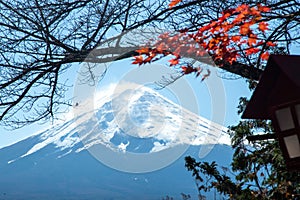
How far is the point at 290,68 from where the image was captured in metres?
2.06

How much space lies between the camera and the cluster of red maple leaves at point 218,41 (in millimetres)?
3176

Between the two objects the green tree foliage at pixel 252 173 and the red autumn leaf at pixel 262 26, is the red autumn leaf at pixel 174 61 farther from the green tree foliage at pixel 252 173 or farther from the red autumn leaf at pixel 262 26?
the green tree foliage at pixel 252 173

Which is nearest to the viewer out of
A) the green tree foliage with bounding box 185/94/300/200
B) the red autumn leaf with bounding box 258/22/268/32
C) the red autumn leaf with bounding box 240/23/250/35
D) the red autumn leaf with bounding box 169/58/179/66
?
the red autumn leaf with bounding box 240/23/250/35

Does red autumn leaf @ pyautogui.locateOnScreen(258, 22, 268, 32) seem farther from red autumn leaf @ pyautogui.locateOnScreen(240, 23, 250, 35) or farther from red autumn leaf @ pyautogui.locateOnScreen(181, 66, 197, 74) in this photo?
red autumn leaf @ pyautogui.locateOnScreen(181, 66, 197, 74)

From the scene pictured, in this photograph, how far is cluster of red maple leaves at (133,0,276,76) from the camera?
3.18 meters

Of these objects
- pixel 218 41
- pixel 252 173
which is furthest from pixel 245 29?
pixel 252 173

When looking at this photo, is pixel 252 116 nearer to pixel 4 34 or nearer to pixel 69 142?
pixel 4 34

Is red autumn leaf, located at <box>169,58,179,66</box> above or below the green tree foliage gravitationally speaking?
above

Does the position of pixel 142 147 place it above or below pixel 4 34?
above

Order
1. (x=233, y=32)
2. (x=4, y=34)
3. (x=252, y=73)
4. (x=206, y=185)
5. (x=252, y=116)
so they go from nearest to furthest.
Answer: (x=252, y=116) → (x=233, y=32) → (x=252, y=73) → (x=4, y=34) → (x=206, y=185)

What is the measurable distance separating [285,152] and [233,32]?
153 cm

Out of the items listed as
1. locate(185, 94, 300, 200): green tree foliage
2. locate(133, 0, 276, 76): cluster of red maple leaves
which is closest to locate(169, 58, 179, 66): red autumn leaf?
locate(133, 0, 276, 76): cluster of red maple leaves

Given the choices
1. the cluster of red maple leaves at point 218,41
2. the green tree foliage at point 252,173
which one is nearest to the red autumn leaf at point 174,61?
the cluster of red maple leaves at point 218,41

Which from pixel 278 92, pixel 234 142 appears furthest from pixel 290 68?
pixel 234 142
